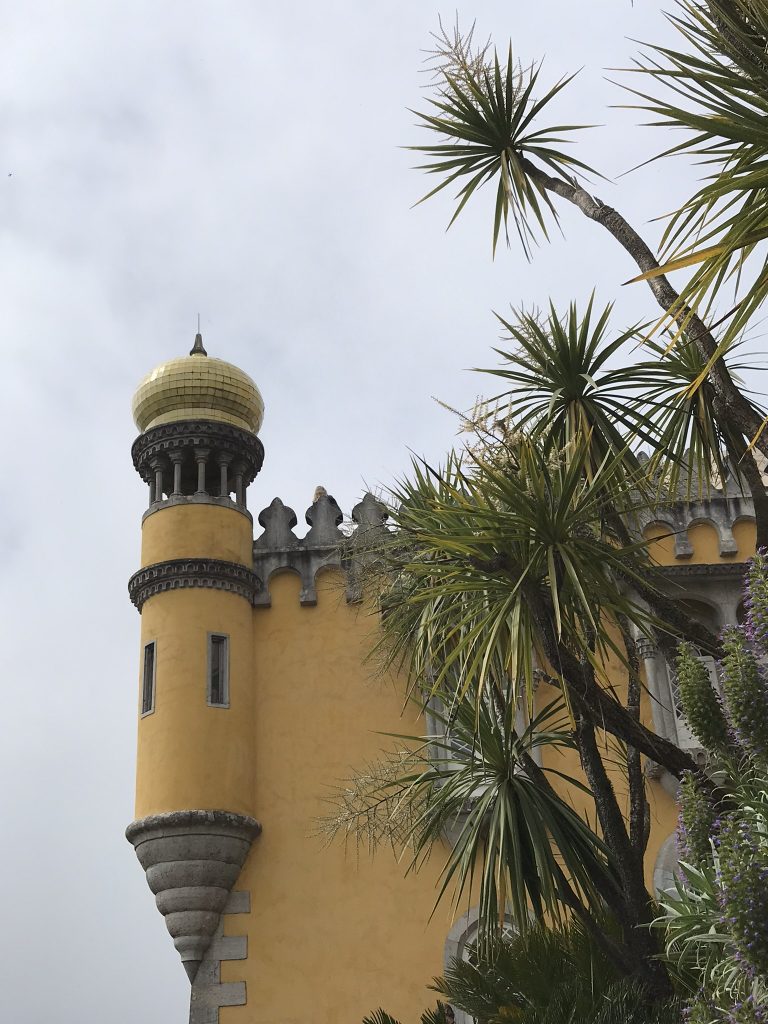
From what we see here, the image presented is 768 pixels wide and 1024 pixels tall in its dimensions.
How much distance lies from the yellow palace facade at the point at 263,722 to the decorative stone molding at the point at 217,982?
2 centimetres

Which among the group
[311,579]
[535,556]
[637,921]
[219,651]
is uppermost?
[311,579]

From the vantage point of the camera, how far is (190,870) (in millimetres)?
14992

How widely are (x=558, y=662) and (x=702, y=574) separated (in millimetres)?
7511

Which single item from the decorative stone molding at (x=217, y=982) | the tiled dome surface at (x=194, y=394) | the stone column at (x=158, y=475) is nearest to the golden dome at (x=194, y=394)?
the tiled dome surface at (x=194, y=394)

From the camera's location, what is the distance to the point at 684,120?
7902mm

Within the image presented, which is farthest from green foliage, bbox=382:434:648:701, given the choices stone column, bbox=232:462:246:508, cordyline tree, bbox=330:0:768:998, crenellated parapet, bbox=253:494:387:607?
stone column, bbox=232:462:246:508

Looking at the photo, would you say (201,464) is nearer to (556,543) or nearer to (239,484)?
(239,484)

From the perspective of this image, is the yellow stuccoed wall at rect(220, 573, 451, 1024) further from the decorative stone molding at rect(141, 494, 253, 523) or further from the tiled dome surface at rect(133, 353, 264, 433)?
the tiled dome surface at rect(133, 353, 264, 433)

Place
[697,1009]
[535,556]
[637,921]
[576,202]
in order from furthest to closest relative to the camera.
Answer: [576,202], [637,921], [535,556], [697,1009]

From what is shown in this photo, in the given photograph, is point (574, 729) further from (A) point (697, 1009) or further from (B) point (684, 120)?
(B) point (684, 120)

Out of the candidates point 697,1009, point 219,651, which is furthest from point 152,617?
point 697,1009

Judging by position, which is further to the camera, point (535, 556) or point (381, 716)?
point (381, 716)

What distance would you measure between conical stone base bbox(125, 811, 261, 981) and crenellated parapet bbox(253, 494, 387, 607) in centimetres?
318

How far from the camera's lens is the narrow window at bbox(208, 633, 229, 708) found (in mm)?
16156
